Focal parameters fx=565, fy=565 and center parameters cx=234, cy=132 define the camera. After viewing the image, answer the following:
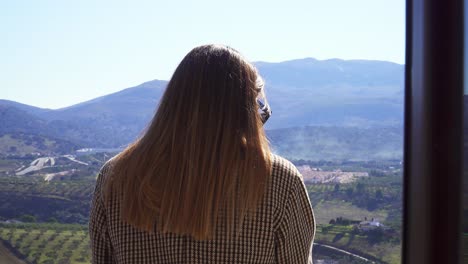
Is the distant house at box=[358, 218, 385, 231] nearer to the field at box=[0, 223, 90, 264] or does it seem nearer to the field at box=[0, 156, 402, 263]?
the field at box=[0, 156, 402, 263]

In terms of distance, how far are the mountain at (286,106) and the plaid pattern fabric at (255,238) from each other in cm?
153

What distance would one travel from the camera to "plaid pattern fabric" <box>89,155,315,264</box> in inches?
43.3

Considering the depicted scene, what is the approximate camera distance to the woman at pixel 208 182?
1.07m

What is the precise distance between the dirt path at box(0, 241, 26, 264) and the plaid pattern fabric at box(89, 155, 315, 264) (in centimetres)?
173

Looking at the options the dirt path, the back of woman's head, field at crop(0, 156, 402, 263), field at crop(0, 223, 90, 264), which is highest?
the back of woman's head

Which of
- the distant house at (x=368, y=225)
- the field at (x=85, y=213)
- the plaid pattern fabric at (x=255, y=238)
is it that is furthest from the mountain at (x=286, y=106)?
the plaid pattern fabric at (x=255, y=238)

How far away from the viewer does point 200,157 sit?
1.07m

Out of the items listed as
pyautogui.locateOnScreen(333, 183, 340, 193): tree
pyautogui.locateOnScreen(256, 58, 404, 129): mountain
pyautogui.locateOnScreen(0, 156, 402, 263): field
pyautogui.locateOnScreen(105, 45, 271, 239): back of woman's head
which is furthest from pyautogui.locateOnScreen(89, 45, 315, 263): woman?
pyautogui.locateOnScreen(256, 58, 404, 129): mountain

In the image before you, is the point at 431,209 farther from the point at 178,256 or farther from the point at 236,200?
the point at 178,256

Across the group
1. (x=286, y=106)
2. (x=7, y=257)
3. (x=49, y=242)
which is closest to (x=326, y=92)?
(x=286, y=106)

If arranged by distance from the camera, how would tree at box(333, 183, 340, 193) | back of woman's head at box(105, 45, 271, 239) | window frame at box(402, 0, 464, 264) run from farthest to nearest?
tree at box(333, 183, 340, 193) < back of woman's head at box(105, 45, 271, 239) < window frame at box(402, 0, 464, 264)

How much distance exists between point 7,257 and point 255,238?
6.73ft

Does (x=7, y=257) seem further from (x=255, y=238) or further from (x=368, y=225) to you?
(x=255, y=238)

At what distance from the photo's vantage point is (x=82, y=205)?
293 cm
